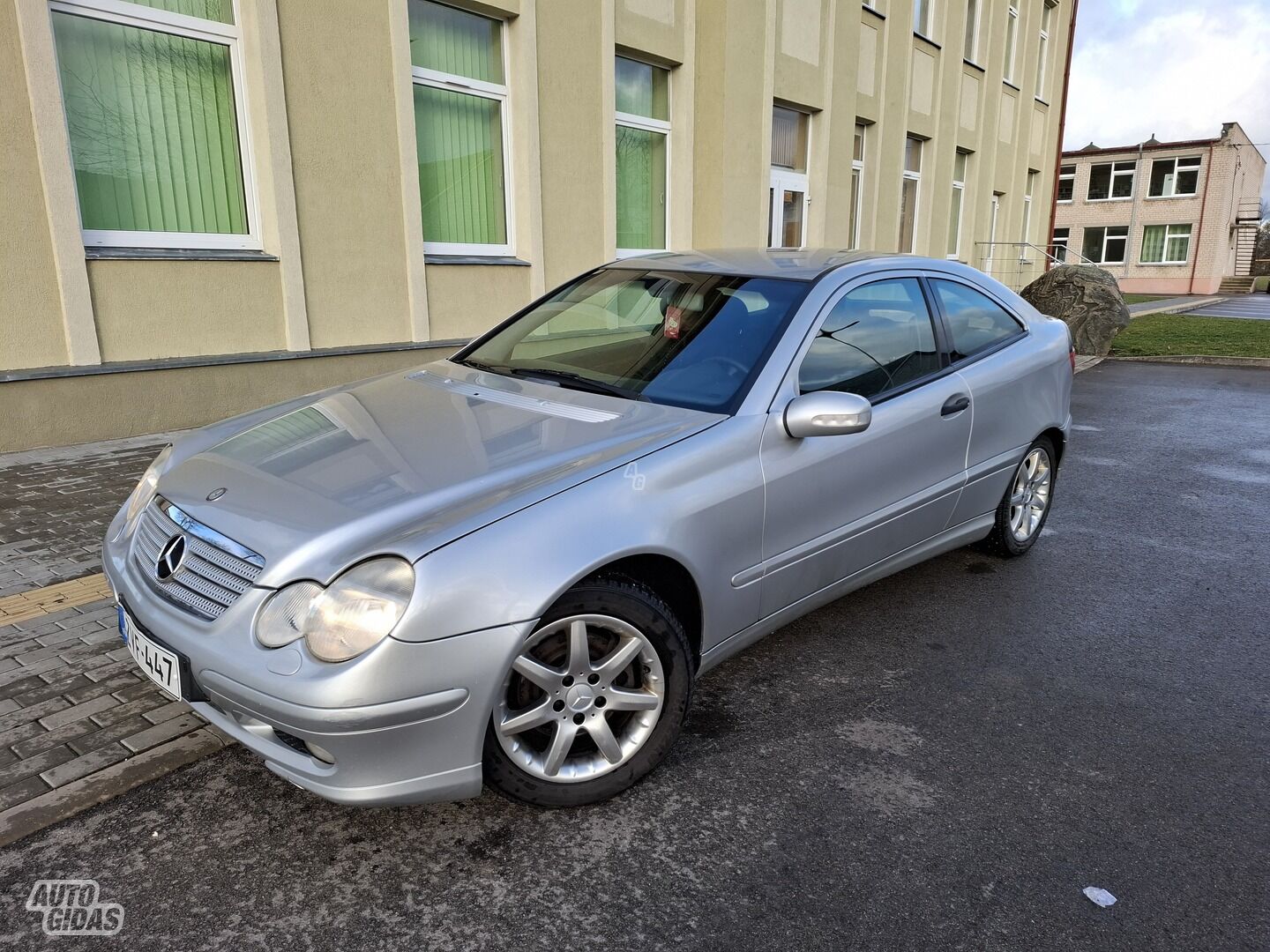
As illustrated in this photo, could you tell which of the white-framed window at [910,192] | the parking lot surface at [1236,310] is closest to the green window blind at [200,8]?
the white-framed window at [910,192]

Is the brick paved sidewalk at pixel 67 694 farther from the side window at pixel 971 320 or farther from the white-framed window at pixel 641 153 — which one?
the white-framed window at pixel 641 153

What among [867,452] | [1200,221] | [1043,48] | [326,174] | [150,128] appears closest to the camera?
[867,452]

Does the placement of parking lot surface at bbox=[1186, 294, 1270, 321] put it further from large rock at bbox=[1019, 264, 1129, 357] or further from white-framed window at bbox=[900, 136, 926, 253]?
white-framed window at bbox=[900, 136, 926, 253]

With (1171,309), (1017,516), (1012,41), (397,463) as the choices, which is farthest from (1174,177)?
(397,463)

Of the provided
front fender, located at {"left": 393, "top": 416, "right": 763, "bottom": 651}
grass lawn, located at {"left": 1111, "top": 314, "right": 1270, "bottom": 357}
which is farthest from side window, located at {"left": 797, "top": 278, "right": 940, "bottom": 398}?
grass lawn, located at {"left": 1111, "top": 314, "right": 1270, "bottom": 357}

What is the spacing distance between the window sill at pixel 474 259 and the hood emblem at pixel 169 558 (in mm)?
6126

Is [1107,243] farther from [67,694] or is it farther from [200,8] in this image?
[67,694]

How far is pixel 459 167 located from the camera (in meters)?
8.82

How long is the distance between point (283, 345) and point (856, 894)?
6.51 metres

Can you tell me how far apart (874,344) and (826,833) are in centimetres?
193

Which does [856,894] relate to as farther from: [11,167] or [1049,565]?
[11,167]

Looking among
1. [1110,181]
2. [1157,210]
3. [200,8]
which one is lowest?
[200,8]

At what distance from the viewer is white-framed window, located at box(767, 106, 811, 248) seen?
13141mm

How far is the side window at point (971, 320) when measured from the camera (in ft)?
13.4
